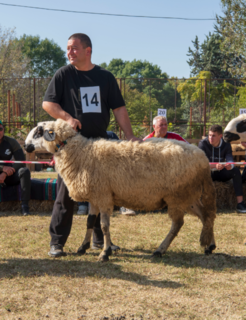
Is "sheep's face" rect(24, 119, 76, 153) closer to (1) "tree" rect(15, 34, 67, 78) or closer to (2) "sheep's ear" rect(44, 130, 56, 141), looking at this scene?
(2) "sheep's ear" rect(44, 130, 56, 141)

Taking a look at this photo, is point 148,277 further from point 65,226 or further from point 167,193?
point 65,226

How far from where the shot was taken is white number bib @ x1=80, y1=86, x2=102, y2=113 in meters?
4.02

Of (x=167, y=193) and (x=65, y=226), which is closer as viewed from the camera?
(x=167, y=193)

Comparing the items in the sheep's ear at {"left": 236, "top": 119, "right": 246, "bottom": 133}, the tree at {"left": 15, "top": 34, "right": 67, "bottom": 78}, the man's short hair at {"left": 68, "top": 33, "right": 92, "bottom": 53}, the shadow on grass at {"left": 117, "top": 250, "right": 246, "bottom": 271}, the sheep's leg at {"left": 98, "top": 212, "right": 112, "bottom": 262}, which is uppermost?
the tree at {"left": 15, "top": 34, "right": 67, "bottom": 78}

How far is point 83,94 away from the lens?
402 cm

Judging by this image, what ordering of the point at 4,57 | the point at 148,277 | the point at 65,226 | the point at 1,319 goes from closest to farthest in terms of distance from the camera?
the point at 1,319 < the point at 148,277 < the point at 65,226 < the point at 4,57

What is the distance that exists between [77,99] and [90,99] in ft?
0.49

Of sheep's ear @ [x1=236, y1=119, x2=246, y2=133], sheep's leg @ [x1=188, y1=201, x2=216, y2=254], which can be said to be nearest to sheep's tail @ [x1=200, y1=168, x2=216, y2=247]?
sheep's leg @ [x1=188, y1=201, x2=216, y2=254]

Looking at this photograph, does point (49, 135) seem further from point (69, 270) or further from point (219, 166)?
point (219, 166)

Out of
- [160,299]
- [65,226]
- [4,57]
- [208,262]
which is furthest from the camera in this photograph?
[4,57]

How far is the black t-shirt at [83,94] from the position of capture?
159 inches

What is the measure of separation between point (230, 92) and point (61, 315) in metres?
34.5

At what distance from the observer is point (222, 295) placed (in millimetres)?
2912

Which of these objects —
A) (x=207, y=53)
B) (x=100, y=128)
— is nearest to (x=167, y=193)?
(x=100, y=128)
